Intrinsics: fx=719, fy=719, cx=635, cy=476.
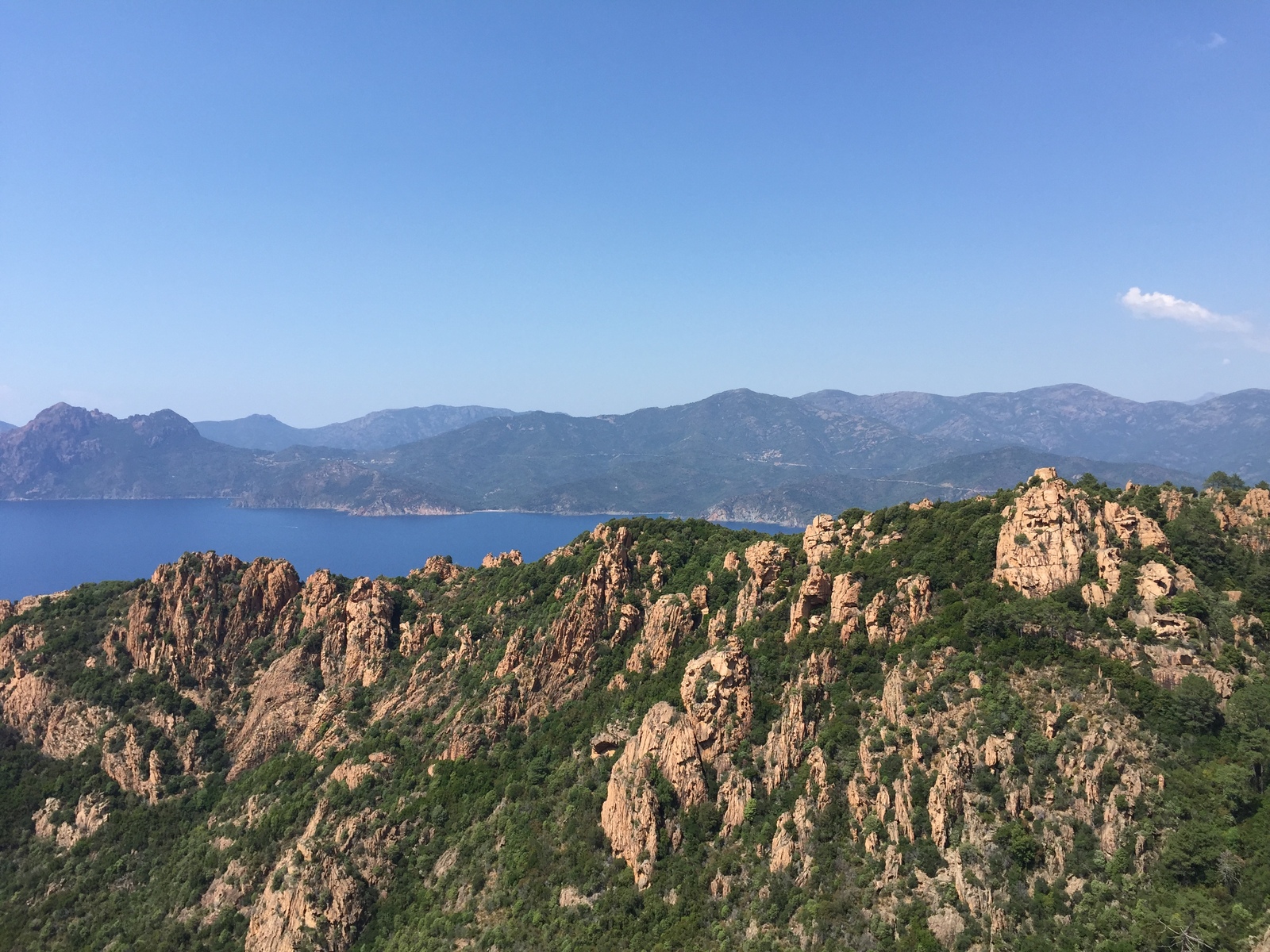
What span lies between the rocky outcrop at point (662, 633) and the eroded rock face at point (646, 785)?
9555 mm

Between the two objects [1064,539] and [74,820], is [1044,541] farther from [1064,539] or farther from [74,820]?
[74,820]

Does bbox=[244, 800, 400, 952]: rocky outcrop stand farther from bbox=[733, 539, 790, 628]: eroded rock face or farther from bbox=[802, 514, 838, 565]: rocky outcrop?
bbox=[802, 514, 838, 565]: rocky outcrop

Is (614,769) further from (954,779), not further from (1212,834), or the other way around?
(1212,834)

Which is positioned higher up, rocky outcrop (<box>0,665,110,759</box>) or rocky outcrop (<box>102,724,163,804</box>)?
rocky outcrop (<box>0,665,110,759</box>)

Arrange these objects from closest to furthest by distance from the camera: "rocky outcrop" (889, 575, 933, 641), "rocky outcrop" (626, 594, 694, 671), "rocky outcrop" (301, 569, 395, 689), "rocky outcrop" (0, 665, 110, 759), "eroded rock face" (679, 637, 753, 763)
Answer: "rocky outcrop" (889, 575, 933, 641) < "eroded rock face" (679, 637, 753, 763) < "rocky outcrop" (626, 594, 694, 671) < "rocky outcrop" (0, 665, 110, 759) < "rocky outcrop" (301, 569, 395, 689)

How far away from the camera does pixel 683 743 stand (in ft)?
174

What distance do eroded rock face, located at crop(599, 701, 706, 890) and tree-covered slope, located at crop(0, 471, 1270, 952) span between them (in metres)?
0.24

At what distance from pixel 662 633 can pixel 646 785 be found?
53.4 ft

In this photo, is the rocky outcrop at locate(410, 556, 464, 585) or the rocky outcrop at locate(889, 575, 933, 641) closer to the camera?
the rocky outcrop at locate(889, 575, 933, 641)

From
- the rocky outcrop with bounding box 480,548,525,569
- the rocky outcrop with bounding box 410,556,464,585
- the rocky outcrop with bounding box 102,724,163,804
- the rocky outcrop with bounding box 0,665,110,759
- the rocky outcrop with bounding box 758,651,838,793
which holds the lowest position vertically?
the rocky outcrop with bounding box 102,724,163,804

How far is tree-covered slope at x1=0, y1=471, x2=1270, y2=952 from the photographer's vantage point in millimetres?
38500

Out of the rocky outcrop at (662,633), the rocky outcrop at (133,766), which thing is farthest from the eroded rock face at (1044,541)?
the rocky outcrop at (133,766)

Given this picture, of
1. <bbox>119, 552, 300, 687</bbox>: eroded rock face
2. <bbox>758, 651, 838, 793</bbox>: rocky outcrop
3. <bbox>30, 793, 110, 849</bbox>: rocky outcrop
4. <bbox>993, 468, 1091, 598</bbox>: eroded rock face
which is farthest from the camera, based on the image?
<bbox>119, 552, 300, 687</bbox>: eroded rock face

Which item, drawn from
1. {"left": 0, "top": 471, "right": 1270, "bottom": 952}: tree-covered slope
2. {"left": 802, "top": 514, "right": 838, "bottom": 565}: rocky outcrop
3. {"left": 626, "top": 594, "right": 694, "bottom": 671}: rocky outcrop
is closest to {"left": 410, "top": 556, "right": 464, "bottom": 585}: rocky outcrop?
{"left": 0, "top": 471, "right": 1270, "bottom": 952}: tree-covered slope
